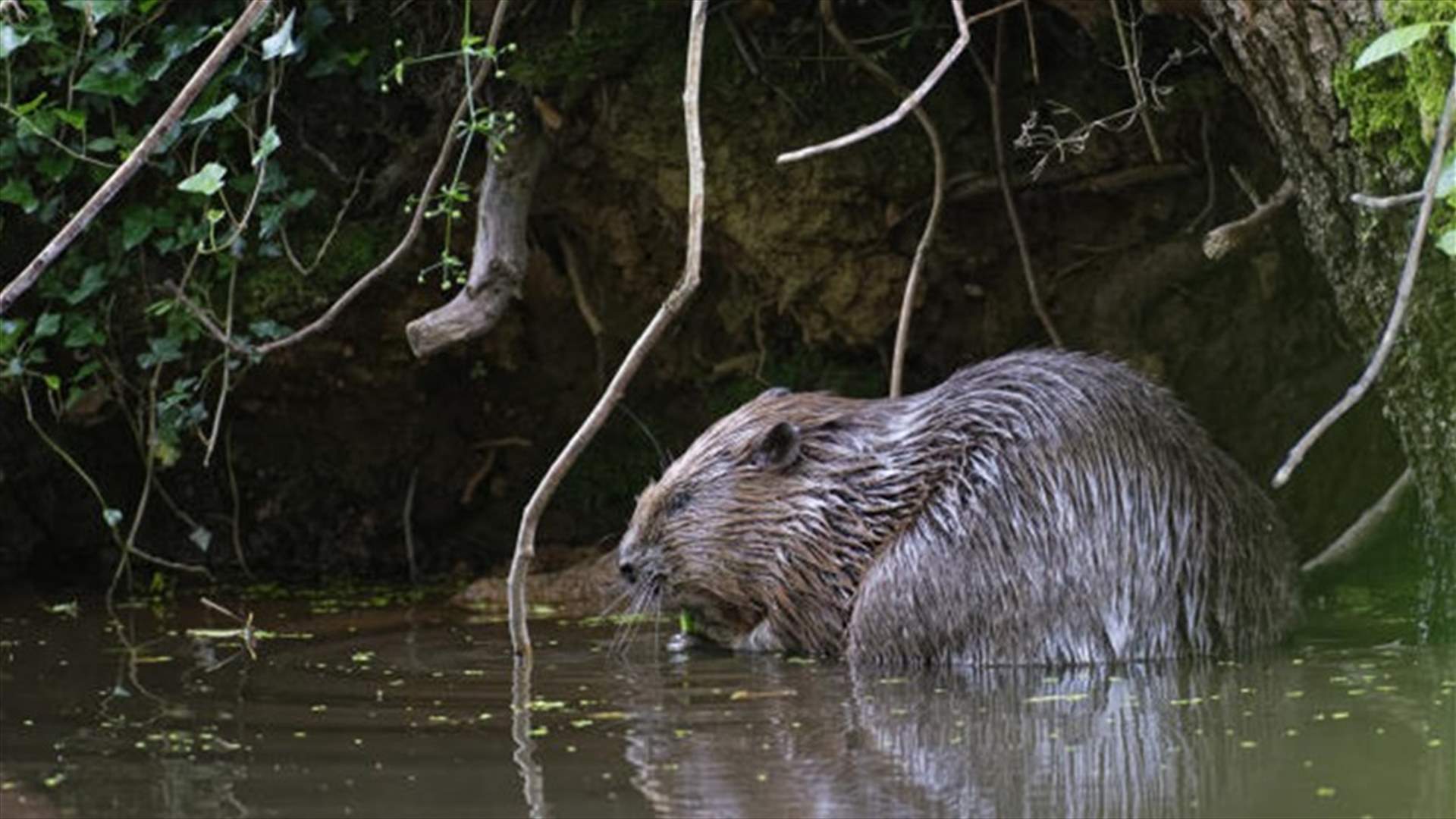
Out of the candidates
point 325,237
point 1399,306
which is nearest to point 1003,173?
point 325,237

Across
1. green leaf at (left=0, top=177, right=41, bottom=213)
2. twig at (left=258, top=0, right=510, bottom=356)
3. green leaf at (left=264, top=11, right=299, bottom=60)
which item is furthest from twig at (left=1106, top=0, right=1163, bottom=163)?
green leaf at (left=0, top=177, right=41, bottom=213)

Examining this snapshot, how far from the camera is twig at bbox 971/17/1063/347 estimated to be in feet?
25.3

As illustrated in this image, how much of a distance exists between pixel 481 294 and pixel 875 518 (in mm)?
1392

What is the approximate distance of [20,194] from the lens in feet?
25.0

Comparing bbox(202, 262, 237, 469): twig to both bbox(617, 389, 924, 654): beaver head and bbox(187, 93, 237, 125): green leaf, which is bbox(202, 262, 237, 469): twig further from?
bbox(617, 389, 924, 654): beaver head

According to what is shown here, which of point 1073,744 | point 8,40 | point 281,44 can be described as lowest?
point 1073,744

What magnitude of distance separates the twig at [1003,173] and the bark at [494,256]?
4.73 ft

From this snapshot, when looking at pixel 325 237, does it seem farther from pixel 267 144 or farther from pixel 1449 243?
pixel 1449 243

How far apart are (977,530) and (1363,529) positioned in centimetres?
145

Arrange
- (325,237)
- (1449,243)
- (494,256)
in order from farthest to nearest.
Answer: (325,237) → (494,256) → (1449,243)

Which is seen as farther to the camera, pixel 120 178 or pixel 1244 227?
pixel 1244 227

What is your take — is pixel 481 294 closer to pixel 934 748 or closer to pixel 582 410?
pixel 582 410

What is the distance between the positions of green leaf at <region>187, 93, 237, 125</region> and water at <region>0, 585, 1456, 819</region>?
1.54 m

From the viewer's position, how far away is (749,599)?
695cm
